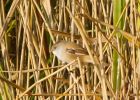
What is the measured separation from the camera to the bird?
233 cm

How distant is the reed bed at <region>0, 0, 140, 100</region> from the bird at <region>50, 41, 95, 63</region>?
0.04m

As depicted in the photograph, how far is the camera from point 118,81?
2.05 meters

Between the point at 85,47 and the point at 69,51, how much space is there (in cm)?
10

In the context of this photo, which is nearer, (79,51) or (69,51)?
(79,51)

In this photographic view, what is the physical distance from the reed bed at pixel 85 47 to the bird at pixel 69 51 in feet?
0.15

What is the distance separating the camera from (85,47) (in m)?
2.43

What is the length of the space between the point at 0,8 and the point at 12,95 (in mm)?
513

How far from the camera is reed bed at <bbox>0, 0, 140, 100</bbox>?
1.80m

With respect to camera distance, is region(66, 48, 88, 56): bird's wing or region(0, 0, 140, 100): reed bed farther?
region(66, 48, 88, 56): bird's wing

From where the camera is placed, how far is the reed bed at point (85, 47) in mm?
1804

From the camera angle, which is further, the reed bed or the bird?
the bird

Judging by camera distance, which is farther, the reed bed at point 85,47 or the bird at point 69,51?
the bird at point 69,51

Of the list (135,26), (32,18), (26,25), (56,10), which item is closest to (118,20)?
(135,26)

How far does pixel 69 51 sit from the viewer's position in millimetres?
2449
